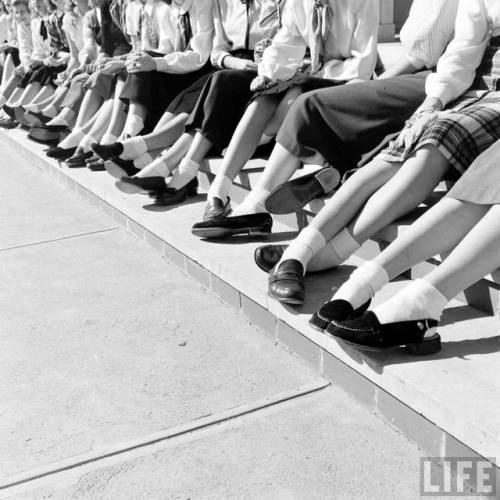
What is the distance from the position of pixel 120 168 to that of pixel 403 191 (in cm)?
211

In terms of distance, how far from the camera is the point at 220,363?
2520 millimetres

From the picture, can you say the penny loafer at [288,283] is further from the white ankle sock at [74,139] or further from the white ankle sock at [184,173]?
the white ankle sock at [74,139]

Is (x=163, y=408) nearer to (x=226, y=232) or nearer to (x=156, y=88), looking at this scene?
(x=226, y=232)

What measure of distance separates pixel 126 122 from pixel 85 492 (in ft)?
11.2

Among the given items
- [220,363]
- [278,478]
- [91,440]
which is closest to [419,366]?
[278,478]

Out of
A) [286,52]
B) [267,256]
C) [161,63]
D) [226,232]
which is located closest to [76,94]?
[161,63]

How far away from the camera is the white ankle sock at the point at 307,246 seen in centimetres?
262

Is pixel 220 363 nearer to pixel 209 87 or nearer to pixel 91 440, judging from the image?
pixel 91 440

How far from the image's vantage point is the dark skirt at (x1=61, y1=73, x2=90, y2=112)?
6.01 meters

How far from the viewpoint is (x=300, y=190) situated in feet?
9.76

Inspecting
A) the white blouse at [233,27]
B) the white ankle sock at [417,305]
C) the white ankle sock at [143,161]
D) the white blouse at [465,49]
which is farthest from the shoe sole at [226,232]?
the white blouse at [233,27]

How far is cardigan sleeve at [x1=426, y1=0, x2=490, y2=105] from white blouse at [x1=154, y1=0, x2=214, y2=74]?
2.07 m

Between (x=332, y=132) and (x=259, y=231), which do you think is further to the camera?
(x=259, y=231)

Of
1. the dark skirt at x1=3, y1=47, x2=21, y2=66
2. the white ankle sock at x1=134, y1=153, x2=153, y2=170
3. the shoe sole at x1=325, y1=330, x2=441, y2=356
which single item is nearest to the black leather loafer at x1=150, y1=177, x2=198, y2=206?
the white ankle sock at x1=134, y1=153, x2=153, y2=170
